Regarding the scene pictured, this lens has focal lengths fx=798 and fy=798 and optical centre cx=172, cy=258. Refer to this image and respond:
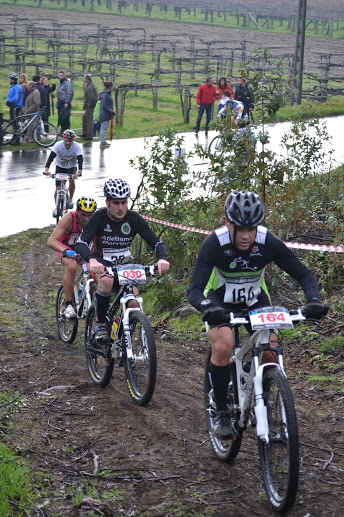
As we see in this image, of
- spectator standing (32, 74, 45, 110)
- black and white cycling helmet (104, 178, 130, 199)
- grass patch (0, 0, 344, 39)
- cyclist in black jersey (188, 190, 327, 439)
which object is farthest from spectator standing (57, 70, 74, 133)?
grass patch (0, 0, 344, 39)

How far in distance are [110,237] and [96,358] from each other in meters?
1.24

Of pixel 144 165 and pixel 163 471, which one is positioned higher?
pixel 144 165

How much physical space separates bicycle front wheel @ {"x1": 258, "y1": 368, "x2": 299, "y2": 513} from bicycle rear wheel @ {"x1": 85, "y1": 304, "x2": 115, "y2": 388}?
9.02ft

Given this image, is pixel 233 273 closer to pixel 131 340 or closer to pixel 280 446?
pixel 280 446

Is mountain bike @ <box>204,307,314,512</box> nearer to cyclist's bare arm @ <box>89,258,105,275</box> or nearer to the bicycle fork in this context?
the bicycle fork

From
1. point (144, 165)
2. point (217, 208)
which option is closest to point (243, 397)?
point (217, 208)

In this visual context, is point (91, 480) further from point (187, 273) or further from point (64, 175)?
point (64, 175)

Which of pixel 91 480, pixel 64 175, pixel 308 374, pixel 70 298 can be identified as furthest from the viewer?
pixel 64 175

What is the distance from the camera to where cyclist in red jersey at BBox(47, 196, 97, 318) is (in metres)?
9.16

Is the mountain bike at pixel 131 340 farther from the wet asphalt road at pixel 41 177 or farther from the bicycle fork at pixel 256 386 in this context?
the wet asphalt road at pixel 41 177

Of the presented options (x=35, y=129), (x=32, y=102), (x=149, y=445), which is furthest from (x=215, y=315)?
A: (x=35, y=129)

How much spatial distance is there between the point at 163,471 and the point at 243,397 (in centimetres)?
78

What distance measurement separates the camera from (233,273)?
18.4 feet

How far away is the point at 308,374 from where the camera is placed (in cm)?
783
